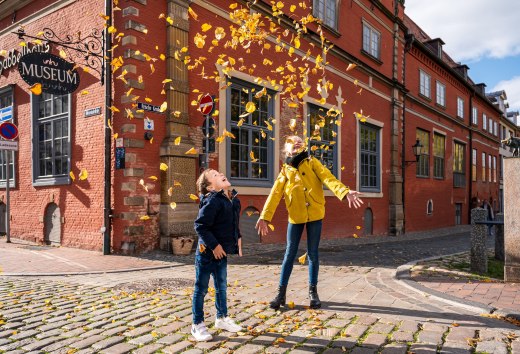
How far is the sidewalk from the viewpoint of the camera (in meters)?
4.69

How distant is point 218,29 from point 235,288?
6730 millimetres

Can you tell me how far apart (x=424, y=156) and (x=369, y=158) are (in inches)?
235

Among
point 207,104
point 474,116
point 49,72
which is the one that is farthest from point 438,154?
point 49,72

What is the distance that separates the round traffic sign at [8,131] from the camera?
9984mm

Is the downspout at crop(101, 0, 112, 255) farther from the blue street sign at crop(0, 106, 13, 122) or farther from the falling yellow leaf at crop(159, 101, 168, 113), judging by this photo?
the blue street sign at crop(0, 106, 13, 122)

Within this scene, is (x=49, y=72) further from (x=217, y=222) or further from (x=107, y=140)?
(x=217, y=222)

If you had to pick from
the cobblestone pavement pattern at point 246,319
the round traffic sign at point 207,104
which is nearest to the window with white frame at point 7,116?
the round traffic sign at point 207,104

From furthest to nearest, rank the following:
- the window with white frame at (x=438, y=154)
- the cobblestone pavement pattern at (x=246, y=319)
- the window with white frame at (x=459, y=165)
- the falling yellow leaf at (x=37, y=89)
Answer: the window with white frame at (x=459, y=165) < the window with white frame at (x=438, y=154) < the falling yellow leaf at (x=37, y=89) < the cobblestone pavement pattern at (x=246, y=319)

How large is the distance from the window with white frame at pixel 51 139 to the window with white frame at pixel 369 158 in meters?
10.2

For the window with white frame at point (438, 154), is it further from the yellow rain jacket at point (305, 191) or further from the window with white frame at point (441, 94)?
the yellow rain jacket at point (305, 191)

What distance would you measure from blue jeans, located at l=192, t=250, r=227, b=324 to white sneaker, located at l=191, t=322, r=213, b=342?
4 centimetres

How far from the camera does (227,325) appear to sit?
3.58 m

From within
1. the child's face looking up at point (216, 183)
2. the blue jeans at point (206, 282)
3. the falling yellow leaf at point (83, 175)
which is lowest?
the blue jeans at point (206, 282)

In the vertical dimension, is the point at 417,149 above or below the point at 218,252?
above
